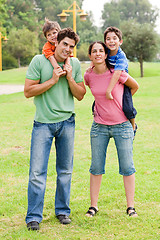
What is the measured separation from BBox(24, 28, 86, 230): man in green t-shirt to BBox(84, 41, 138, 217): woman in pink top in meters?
0.19

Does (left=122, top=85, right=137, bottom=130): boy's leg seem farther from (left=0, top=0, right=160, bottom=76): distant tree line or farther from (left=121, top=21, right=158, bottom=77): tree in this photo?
(left=0, top=0, right=160, bottom=76): distant tree line

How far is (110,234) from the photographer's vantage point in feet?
12.3

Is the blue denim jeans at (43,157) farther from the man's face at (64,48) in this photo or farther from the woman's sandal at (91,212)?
the man's face at (64,48)

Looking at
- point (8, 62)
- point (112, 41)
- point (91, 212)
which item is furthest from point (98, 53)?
point (8, 62)

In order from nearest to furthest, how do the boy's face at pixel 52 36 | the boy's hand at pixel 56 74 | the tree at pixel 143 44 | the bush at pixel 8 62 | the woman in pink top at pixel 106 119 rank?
the boy's hand at pixel 56 74 < the woman in pink top at pixel 106 119 < the boy's face at pixel 52 36 < the tree at pixel 143 44 < the bush at pixel 8 62

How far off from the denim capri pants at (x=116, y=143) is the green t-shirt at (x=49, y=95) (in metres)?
0.42

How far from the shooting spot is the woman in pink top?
3922 mm

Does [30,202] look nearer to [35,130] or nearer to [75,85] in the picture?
[35,130]

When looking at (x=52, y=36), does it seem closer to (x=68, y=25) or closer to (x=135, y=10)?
(x=68, y=25)

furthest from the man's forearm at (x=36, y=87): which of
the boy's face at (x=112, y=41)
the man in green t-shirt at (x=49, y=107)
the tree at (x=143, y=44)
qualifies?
the tree at (x=143, y=44)

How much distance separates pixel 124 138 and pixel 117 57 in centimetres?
82

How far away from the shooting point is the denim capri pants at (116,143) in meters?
4.02

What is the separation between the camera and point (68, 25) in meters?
80.9

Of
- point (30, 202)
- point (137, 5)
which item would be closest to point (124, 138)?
point (30, 202)
